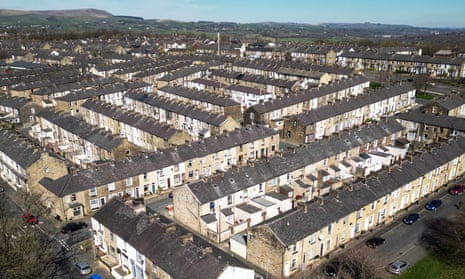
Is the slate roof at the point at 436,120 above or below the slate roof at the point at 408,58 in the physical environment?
below

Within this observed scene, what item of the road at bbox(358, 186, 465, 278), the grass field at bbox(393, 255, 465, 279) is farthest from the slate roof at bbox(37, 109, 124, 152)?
the grass field at bbox(393, 255, 465, 279)

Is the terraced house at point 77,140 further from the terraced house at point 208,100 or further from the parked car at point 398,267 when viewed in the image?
the parked car at point 398,267

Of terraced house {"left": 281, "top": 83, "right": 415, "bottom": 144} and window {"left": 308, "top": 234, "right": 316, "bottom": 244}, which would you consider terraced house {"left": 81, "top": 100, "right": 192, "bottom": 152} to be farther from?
window {"left": 308, "top": 234, "right": 316, "bottom": 244}

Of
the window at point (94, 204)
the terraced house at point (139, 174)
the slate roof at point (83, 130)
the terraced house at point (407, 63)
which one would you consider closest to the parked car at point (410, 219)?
the terraced house at point (139, 174)

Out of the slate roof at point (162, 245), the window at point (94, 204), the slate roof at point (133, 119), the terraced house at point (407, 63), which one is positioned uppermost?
the terraced house at point (407, 63)

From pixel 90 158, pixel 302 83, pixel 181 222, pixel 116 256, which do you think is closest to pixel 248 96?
pixel 302 83

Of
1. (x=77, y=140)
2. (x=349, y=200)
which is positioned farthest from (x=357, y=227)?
(x=77, y=140)

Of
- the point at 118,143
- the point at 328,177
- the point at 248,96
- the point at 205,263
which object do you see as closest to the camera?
the point at 205,263

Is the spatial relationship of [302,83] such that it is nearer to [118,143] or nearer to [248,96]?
[248,96]

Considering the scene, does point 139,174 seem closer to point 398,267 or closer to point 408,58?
point 398,267
